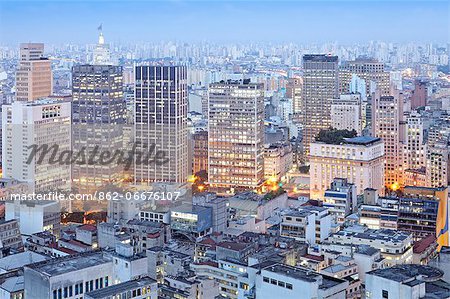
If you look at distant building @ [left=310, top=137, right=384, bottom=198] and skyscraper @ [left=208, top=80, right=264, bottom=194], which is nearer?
distant building @ [left=310, top=137, right=384, bottom=198]

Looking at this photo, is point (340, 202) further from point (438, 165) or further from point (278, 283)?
point (278, 283)

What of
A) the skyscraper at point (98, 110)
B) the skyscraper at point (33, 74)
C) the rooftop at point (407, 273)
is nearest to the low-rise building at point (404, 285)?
the rooftop at point (407, 273)

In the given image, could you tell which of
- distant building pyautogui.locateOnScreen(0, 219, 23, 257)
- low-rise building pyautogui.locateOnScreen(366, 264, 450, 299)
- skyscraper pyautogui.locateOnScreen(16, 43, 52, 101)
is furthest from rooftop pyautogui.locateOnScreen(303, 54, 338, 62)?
low-rise building pyautogui.locateOnScreen(366, 264, 450, 299)

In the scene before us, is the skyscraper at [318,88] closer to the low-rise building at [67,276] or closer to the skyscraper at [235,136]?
the skyscraper at [235,136]

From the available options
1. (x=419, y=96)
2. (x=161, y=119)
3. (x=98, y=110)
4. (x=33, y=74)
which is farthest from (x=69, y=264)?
(x=419, y=96)

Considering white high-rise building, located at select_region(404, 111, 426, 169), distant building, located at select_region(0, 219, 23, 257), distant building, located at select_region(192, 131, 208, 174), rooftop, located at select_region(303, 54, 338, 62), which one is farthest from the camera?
rooftop, located at select_region(303, 54, 338, 62)

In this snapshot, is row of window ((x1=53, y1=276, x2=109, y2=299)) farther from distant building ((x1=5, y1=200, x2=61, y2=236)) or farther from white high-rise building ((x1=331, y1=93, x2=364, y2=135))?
white high-rise building ((x1=331, y1=93, x2=364, y2=135))
